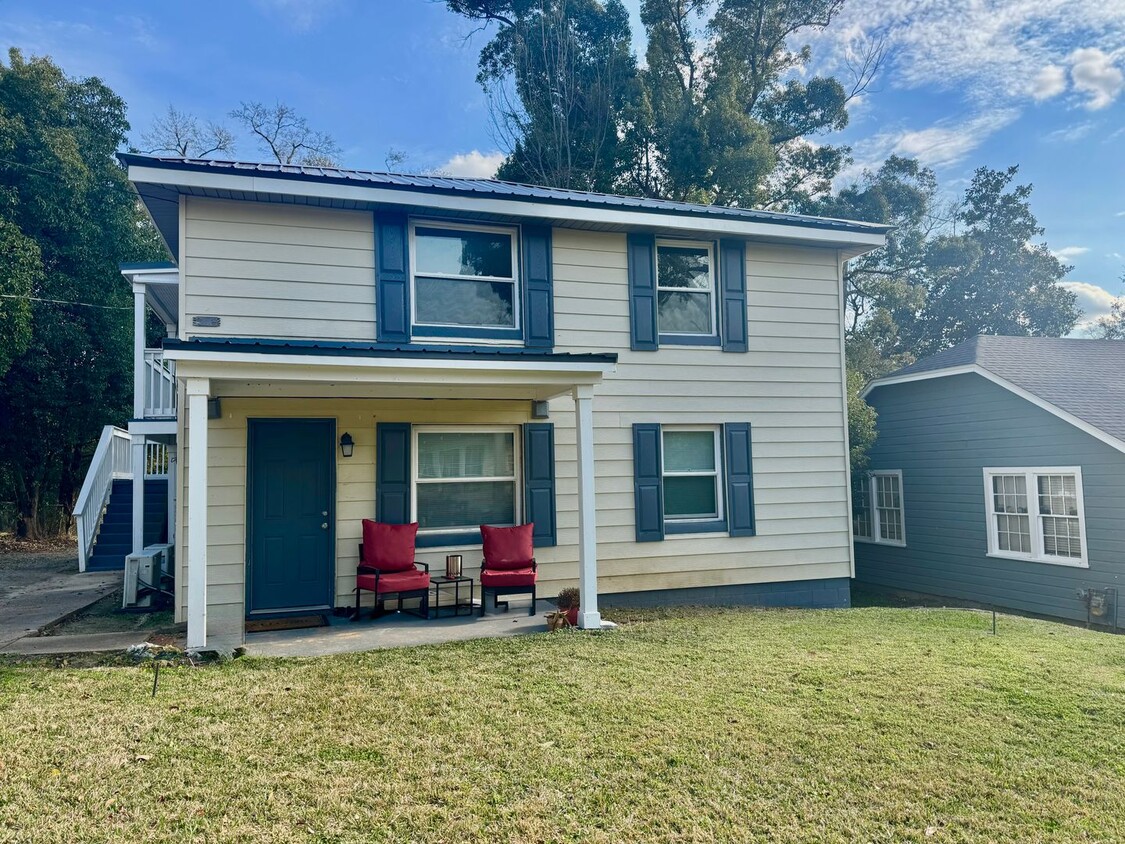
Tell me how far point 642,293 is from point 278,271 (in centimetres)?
418

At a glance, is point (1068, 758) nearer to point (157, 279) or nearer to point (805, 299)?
point (805, 299)

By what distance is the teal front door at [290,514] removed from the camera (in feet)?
24.3

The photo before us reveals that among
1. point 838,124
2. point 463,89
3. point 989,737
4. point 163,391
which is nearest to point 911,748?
point 989,737

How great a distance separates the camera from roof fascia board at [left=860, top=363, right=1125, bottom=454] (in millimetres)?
10112

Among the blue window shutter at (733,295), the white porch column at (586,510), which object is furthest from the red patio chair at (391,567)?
the blue window shutter at (733,295)

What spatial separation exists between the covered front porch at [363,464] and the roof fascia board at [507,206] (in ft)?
5.54

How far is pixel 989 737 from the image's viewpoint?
406 centimetres

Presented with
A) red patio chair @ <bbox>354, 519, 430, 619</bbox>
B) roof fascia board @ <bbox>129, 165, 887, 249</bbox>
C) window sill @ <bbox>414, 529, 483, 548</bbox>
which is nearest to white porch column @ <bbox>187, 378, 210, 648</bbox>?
red patio chair @ <bbox>354, 519, 430, 619</bbox>

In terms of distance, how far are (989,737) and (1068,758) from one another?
373 millimetres

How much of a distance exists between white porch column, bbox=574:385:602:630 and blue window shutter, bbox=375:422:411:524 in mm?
2026

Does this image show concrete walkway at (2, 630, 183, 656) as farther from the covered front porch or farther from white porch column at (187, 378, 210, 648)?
the covered front porch

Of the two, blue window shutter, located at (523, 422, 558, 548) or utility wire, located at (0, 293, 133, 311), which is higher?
utility wire, located at (0, 293, 133, 311)

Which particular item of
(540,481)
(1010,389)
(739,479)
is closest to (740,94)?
(1010,389)

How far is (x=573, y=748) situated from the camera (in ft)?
12.5
